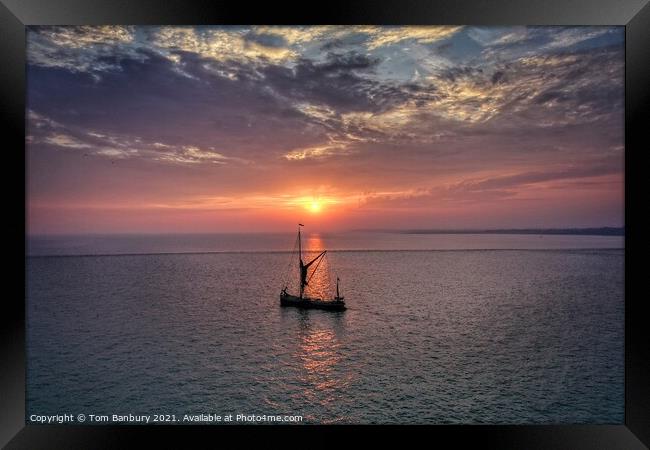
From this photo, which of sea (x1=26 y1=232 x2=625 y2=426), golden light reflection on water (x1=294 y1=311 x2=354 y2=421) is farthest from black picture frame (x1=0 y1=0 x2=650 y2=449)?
golden light reflection on water (x1=294 y1=311 x2=354 y2=421)

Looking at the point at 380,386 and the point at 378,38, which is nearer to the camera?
the point at 378,38

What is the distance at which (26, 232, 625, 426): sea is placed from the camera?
49.8 feet

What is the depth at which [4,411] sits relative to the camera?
6656mm

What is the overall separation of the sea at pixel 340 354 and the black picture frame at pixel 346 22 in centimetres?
62

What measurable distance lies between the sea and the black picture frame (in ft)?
2.02

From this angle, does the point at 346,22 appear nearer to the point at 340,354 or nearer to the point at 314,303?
the point at 340,354

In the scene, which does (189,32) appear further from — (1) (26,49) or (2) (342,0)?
(2) (342,0)

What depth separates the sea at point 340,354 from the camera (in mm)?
15180

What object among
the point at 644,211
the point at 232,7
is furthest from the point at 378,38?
the point at 644,211

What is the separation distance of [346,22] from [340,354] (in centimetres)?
1885

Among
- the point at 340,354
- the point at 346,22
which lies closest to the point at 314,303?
the point at 340,354

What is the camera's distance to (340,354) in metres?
21.6

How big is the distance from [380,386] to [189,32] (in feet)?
53.2

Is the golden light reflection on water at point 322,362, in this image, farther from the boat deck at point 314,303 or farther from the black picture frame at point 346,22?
→ the black picture frame at point 346,22
